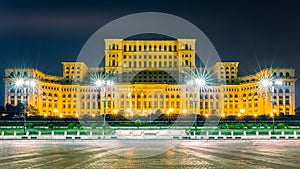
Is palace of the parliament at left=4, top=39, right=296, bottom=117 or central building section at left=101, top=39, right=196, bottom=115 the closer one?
palace of the parliament at left=4, top=39, right=296, bottom=117

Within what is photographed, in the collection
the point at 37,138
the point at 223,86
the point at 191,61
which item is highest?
the point at 191,61

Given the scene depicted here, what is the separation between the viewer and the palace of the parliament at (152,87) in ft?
413

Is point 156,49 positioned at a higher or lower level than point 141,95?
higher

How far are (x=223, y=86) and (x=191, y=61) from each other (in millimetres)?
14822

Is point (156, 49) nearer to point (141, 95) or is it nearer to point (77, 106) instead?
point (141, 95)

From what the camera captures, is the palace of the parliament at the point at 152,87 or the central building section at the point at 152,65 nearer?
the palace of the parliament at the point at 152,87

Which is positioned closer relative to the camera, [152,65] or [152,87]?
[152,87]

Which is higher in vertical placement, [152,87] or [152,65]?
[152,65]

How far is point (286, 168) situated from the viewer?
17688 millimetres

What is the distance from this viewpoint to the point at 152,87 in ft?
436

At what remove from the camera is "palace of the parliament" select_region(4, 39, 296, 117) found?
413 ft

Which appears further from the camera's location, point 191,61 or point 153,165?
point 191,61

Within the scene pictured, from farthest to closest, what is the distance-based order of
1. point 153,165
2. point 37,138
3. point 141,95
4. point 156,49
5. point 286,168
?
point 156,49, point 141,95, point 37,138, point 153,165, point 286,168

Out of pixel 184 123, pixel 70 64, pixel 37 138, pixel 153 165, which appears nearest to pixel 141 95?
pixel 70 64
